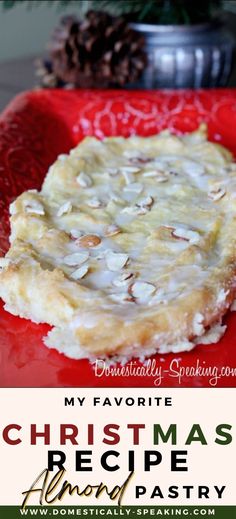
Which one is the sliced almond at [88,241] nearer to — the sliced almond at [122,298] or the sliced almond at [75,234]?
the sliced almond at [75,234]

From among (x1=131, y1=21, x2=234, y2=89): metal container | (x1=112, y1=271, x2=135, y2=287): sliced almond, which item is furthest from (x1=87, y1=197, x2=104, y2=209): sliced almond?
(x1=131, y1=21, x2=234, y2=89): metal container

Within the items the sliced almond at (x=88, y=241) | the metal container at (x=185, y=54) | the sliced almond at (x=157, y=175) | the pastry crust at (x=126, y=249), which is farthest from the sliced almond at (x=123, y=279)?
the metal container at (x=185, y=54)

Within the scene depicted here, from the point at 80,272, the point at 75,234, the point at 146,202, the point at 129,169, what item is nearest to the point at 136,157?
the point at 129,169

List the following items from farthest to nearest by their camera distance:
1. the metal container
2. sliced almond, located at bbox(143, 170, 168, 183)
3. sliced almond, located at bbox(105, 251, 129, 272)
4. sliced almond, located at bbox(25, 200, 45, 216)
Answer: the metal container
sliced almond, located at bbox(143, 170, 168, 183)
sliced almond, located at bbox(25, 200, 45, 216)
sliced almond, located at bbox(105, 251, 129, 272)

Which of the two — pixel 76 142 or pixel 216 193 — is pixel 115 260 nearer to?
pixel 216 193

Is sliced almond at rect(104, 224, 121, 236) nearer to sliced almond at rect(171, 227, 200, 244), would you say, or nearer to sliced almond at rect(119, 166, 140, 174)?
sliced almond at rect(171, 227, 200, 244)
